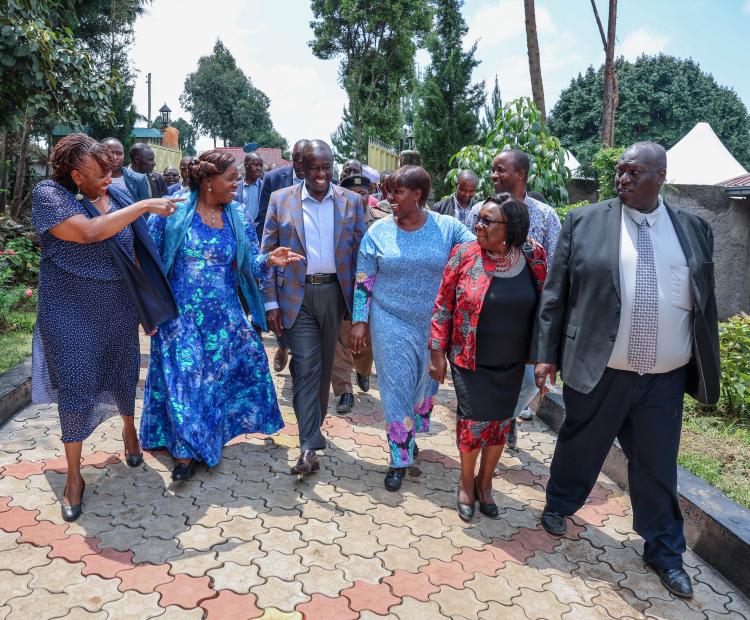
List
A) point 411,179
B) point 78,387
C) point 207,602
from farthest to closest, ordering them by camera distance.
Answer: point 411,179 < point 78,387 < point 207,602

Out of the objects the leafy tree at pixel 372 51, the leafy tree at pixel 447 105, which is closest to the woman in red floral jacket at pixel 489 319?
the leafy tree at pixel 447 105

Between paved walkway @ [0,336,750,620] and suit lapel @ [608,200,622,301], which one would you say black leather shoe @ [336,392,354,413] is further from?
suit lapel @ [608,200,622,301]

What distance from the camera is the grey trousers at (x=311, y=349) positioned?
164 inches

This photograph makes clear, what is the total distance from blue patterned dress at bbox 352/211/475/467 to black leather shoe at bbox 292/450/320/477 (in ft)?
1.66

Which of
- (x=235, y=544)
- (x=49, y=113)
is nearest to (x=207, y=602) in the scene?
(x=235, y=544)

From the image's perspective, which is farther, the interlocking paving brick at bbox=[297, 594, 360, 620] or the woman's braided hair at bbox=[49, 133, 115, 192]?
the woman's braided hair at bbox=[49, 133, 115, 192]

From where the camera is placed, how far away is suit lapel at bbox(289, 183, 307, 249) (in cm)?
418

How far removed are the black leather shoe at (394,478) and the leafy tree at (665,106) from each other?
39.0 meters

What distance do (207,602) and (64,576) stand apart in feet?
2.31

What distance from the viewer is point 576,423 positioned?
134 inches

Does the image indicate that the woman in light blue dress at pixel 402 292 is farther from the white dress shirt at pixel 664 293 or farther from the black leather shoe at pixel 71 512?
the black leather shoe at pixel 71 512

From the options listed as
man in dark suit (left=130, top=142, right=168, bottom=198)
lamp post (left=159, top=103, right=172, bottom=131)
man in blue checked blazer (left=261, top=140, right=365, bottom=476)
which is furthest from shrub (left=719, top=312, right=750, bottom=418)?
lamp post (left=159, top=103, right=172, bottom=131)

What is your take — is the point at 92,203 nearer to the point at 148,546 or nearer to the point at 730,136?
the point at 148,546

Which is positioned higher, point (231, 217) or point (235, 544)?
point (231, 217)
